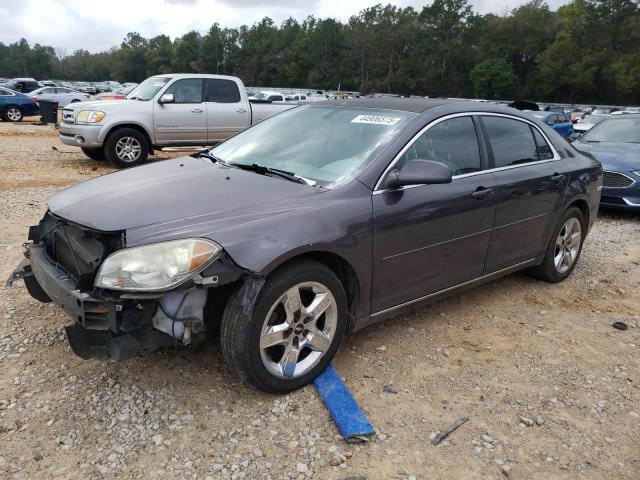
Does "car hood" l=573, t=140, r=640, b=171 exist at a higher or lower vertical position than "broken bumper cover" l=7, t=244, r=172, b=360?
higher

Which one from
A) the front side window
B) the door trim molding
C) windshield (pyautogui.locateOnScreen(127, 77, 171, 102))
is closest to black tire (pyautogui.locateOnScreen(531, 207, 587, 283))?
the door trim molding

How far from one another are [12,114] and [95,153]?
1422 cm

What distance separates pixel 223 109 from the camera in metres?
10.6

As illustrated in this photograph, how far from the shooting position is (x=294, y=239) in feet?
8.89

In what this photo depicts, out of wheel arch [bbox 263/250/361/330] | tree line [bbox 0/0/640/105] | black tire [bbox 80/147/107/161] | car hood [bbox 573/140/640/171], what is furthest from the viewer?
tree line [bbox 0/0/640/105]

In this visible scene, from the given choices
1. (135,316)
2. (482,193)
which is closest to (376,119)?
(482,193)

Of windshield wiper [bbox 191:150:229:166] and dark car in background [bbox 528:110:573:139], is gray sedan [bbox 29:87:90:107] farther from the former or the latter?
windshield wiper [bbox 191:150:229:166]

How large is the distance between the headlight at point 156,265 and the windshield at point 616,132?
861 centimetres

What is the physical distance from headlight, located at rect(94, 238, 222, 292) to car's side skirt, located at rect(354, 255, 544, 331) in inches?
45.4

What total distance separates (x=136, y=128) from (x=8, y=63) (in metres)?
152

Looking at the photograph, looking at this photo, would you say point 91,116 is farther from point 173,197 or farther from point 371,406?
point 371,406

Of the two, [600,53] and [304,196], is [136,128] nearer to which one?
[304,196]

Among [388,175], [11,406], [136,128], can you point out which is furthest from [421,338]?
[136,128]

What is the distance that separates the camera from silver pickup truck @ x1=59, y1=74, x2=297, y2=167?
946 cm
